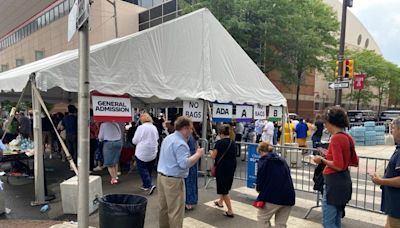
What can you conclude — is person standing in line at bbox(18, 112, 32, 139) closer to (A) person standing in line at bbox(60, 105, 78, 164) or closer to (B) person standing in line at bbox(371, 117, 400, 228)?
(A) person standing in line at bbox(60, 105, 78, 164)

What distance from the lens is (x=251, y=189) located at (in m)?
8.41

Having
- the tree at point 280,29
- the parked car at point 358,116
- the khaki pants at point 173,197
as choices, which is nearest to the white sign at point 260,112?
the khaki pants at point 173,197

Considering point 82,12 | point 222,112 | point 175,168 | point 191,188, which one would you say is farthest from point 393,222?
point 222,112

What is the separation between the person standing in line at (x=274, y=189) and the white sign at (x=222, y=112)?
5894 millimetres

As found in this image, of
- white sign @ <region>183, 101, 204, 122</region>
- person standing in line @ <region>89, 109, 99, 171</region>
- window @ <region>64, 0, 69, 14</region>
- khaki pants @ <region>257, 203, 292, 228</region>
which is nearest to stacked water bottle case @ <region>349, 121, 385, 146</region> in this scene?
white sign @ <region>183, 101, 204, 122</region>

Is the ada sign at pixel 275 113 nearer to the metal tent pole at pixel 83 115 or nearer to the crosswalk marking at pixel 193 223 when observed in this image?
the crosswalk marking at pixel 193 223

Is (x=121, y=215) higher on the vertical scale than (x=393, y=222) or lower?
lower

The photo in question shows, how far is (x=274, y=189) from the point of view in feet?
14.6

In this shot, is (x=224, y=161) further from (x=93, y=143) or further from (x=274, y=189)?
(x=93, y=143)

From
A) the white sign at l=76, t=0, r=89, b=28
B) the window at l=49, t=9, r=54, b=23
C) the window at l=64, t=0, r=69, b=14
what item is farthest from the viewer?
the window at l=49, t=9, r=54, b=23

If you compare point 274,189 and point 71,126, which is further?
point 71,126

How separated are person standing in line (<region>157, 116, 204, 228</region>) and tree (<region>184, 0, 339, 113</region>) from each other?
1854 cm

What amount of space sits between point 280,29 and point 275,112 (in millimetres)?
13903

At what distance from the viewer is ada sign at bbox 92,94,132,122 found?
769cm
